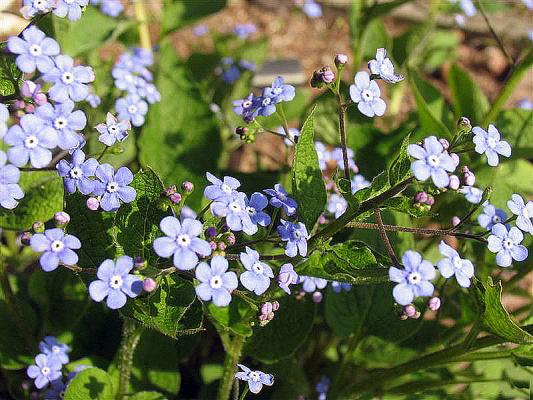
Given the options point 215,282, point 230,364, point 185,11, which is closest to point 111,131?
point 215,282

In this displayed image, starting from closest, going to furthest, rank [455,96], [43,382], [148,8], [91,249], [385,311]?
[91,249]
[43,382]
[385,311]
[455,96]
[148,8]

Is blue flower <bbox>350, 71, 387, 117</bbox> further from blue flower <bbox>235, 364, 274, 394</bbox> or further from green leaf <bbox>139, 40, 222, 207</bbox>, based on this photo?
green leaf <bbox>139, 40, 222, 207</bbox>

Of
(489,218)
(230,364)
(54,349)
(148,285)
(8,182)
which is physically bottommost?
(54,349)

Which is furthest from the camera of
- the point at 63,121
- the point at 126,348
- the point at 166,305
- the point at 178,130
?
the point at 178,130

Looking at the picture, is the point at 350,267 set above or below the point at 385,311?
above

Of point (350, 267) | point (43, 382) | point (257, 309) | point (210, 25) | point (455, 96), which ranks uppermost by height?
point (350, 267)

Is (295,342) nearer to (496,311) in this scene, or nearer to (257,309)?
(257,309)

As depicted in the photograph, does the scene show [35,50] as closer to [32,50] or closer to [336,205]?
[32,50]

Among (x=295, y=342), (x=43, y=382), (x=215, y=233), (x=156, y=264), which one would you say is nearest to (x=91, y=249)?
(x=156, y=264)
